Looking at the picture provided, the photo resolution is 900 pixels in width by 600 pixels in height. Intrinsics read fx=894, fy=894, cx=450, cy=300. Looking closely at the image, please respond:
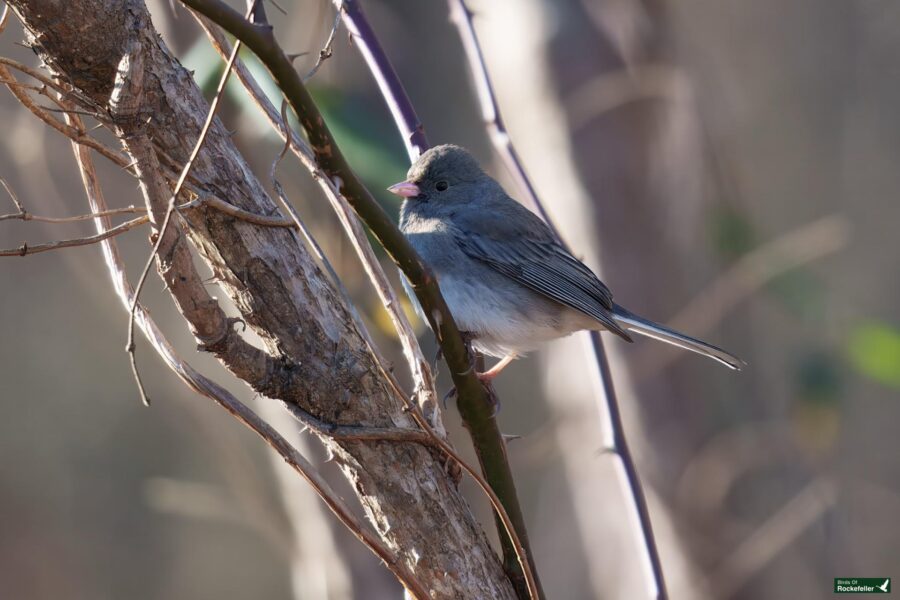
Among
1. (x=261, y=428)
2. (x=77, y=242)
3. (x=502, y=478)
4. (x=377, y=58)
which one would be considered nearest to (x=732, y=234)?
(x=377, y=58)

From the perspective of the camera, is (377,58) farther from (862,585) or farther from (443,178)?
(862,585)

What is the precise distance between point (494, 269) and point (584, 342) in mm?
775

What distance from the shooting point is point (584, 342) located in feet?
8.18

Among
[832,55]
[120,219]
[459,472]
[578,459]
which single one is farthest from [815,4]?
[459,472]

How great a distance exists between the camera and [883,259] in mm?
7723

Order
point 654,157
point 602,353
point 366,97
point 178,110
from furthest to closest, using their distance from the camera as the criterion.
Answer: point 654,157
point 366,97
point 602,353
point 178,110

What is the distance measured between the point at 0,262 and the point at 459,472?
691cm

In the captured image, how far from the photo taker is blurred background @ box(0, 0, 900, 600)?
3600 millimetres

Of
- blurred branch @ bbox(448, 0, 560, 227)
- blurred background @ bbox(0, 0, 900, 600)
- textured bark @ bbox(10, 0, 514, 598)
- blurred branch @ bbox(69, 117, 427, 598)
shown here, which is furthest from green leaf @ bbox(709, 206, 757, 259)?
blurred branch @ bbox(69, 117, 427, 598)

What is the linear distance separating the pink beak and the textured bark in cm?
154

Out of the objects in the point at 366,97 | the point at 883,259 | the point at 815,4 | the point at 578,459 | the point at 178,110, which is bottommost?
the point at 178,110

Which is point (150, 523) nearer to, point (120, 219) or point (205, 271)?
point (120, 219)

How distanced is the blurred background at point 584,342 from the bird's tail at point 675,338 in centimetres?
63

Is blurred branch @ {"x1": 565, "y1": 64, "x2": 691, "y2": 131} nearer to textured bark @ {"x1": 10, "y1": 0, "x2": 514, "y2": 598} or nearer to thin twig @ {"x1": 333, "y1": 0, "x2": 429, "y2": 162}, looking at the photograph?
thin twig @ {"x1": 333, "y1": 0, "x2": 429, "y2": 162}
